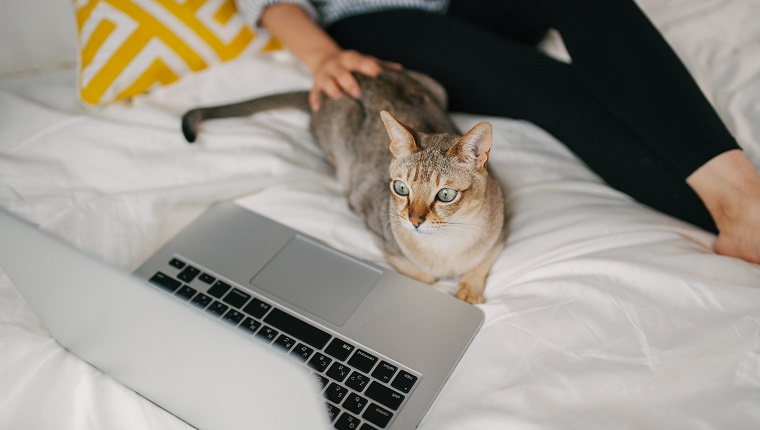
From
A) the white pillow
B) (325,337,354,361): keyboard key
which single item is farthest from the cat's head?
the white pillow

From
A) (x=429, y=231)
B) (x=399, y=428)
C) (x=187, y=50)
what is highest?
(x=187, y=50)

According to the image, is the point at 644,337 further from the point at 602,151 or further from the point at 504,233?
the point at 602,151

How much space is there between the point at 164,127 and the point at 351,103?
18.2 inches

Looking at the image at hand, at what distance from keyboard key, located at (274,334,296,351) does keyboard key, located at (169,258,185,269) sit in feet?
0.89

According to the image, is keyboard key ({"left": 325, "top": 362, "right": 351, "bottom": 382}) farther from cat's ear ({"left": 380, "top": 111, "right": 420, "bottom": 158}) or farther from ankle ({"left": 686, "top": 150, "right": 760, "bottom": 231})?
ankle ({"left": 686, "top": 150, "right": 760, "bottom": 231})

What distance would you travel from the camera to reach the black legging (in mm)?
1143

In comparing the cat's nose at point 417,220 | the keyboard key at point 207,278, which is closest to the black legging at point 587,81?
the cat's nose at point 417,220

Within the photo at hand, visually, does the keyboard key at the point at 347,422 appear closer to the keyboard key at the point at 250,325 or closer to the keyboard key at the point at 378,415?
the keyboard key at the point at 378,415

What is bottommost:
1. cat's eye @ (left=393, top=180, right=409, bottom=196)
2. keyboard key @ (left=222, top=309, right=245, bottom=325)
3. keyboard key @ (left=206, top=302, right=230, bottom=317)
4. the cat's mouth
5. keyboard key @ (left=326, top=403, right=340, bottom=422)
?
keyboard key @ (left=326, top=403, right=340, bottom=422)

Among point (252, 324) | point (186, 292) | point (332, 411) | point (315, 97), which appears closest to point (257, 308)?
point (252, 324)

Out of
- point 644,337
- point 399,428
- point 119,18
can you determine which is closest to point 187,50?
point 119,18

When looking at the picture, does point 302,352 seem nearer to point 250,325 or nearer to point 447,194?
point 250,325

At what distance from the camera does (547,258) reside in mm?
1101

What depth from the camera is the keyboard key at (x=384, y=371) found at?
0.94 meters
